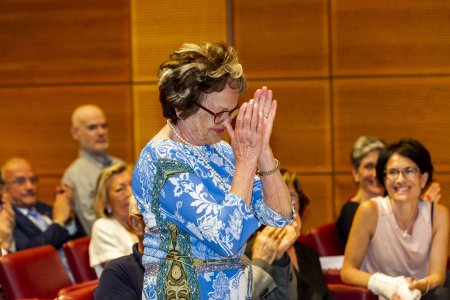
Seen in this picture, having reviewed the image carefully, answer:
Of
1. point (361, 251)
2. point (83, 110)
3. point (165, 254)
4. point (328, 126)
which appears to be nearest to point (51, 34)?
point (83, 110)

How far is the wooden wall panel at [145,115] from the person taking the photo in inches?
278

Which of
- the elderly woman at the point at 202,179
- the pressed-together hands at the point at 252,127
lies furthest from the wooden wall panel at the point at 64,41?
the pressed-together hands at the point at 252,127

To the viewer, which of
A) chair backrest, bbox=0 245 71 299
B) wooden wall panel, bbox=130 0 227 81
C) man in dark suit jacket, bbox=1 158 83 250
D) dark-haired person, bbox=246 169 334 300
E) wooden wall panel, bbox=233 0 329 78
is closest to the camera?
dark-haired person, bbox=246 169 334 300

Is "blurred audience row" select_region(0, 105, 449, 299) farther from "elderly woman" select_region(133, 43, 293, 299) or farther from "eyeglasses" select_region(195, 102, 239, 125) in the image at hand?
"eyeglasses" select_region(195, 102, 239, 125)

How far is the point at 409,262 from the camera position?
4.71 meters

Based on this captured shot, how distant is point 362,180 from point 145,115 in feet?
6.83

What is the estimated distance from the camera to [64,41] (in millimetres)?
7172

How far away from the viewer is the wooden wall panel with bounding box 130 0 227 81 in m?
6.90

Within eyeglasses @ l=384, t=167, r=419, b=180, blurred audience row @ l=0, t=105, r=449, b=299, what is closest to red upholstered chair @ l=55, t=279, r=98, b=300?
blurred audience row @ l=0, t=105, r=449, b=299

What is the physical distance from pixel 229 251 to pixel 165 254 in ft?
0.66

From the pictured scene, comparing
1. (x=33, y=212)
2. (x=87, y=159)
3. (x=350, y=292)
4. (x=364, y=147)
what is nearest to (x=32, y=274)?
(x=350, y=292)

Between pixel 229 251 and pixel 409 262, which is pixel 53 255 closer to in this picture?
pixel 409 262

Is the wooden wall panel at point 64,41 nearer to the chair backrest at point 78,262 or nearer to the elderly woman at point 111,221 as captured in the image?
the elderly woman at point 111,221

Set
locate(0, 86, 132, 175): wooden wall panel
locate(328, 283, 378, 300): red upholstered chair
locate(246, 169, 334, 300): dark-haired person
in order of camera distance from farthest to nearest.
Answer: locate(0, 86, 132, 175): wooden wall panel → locate(328, 283, 378, 300): red upholstered chair → locate(246, 169, 334, 300): dark-haired person
